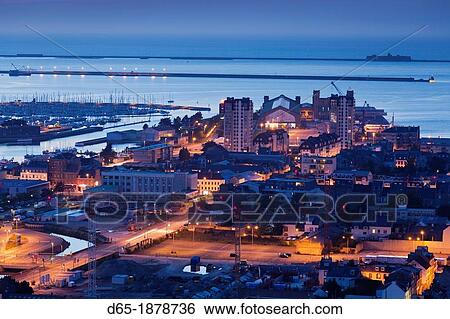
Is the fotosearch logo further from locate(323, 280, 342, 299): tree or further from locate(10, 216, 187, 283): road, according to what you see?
locate(323, 280, 342, 299): tree

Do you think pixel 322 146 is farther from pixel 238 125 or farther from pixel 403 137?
pixel 403 137

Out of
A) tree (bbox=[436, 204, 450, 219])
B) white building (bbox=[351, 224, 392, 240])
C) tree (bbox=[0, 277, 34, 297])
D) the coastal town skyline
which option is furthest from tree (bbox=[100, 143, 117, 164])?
tree (bbox=[0, 277, 34, 297])

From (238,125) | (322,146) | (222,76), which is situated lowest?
(322,146)

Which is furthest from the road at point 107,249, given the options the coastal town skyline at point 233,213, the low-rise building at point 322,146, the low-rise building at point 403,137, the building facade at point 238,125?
the low-rise building at point 403,137

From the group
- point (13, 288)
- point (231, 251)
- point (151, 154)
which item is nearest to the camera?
point (13, 288)

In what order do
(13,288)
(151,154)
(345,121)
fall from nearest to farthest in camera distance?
(13,288)
(151,154)
(345,121)

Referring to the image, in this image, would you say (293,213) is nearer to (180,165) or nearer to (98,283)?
(98,283)

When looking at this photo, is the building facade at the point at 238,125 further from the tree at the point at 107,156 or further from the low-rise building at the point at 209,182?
the low-rise building at the point at 209,182

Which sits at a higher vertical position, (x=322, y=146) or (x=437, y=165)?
(x=322, y=146)

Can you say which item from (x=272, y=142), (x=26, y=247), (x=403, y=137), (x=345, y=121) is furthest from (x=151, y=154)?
(x=26, y=247)
